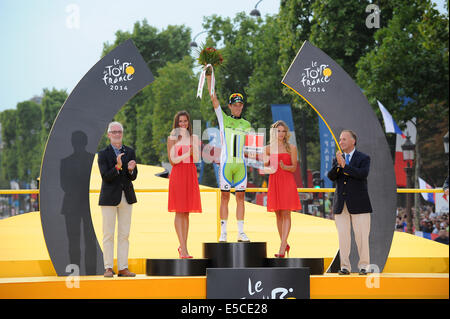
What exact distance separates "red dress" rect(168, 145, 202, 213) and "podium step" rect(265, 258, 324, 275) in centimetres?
109

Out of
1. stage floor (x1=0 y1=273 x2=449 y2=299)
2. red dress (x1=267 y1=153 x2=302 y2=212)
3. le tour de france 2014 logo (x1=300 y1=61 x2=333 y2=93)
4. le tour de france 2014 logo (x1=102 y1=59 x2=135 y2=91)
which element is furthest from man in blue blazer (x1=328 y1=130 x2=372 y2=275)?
le tour de france 2014 logo (x1=102 y1=59 x2=135 y2=91)

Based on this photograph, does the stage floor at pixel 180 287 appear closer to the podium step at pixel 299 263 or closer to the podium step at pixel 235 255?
the podium step at pixel 299 263

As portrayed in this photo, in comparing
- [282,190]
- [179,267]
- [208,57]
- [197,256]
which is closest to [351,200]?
[282,190]

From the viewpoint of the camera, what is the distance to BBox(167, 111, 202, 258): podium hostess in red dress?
7.48 meters

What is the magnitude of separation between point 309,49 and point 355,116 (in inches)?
43.1

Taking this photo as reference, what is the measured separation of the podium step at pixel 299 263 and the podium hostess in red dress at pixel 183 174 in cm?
104

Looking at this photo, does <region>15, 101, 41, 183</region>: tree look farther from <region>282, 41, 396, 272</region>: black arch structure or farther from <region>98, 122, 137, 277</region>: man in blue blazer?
<region>98, 122, 137, 277</region>: man in blue blazer

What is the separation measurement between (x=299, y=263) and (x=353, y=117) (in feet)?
7.10

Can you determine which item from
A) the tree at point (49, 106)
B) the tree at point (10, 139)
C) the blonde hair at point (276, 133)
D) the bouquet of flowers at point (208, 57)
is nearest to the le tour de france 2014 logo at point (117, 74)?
the bouquet of flowers at point (208, 57)

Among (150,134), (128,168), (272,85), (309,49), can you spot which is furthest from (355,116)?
(150,134)

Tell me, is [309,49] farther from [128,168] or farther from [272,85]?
[272,85]

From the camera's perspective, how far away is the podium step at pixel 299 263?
725cm

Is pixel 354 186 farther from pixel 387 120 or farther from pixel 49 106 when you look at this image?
pixel 49 106
